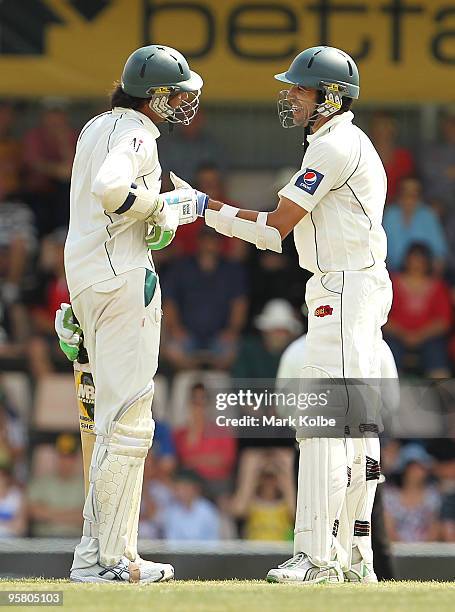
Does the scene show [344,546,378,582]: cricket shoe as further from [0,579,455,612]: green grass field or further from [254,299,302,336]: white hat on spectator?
[254,299,302,336]: white hat on spectator

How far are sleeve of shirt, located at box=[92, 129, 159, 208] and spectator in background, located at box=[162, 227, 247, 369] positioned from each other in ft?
19.6

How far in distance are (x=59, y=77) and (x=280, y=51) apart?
172cm

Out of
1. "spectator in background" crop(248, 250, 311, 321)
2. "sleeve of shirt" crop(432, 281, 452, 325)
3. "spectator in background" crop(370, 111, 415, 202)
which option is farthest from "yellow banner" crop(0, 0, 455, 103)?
"sleeve of shirt" crop(432, 281, 452, 325)

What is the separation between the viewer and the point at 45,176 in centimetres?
1297

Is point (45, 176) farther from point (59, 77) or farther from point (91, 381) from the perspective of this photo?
point (91, 381)

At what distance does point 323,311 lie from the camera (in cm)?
671

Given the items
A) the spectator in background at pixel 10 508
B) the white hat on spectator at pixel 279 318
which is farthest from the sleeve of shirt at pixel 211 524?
the white hat on spectator at pixel 279 318

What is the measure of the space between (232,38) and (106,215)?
6167 millimetres

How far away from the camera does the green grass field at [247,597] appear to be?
5395 mm

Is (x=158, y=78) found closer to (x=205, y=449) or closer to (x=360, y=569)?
(x=360, y=569)

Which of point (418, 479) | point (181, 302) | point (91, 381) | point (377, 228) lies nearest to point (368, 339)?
point (377, 228)

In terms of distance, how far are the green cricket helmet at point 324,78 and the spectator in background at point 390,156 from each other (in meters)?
5.87

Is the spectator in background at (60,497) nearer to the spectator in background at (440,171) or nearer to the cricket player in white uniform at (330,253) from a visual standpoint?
the spectator in background at (440,171)

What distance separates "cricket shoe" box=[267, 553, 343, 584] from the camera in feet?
21.1
